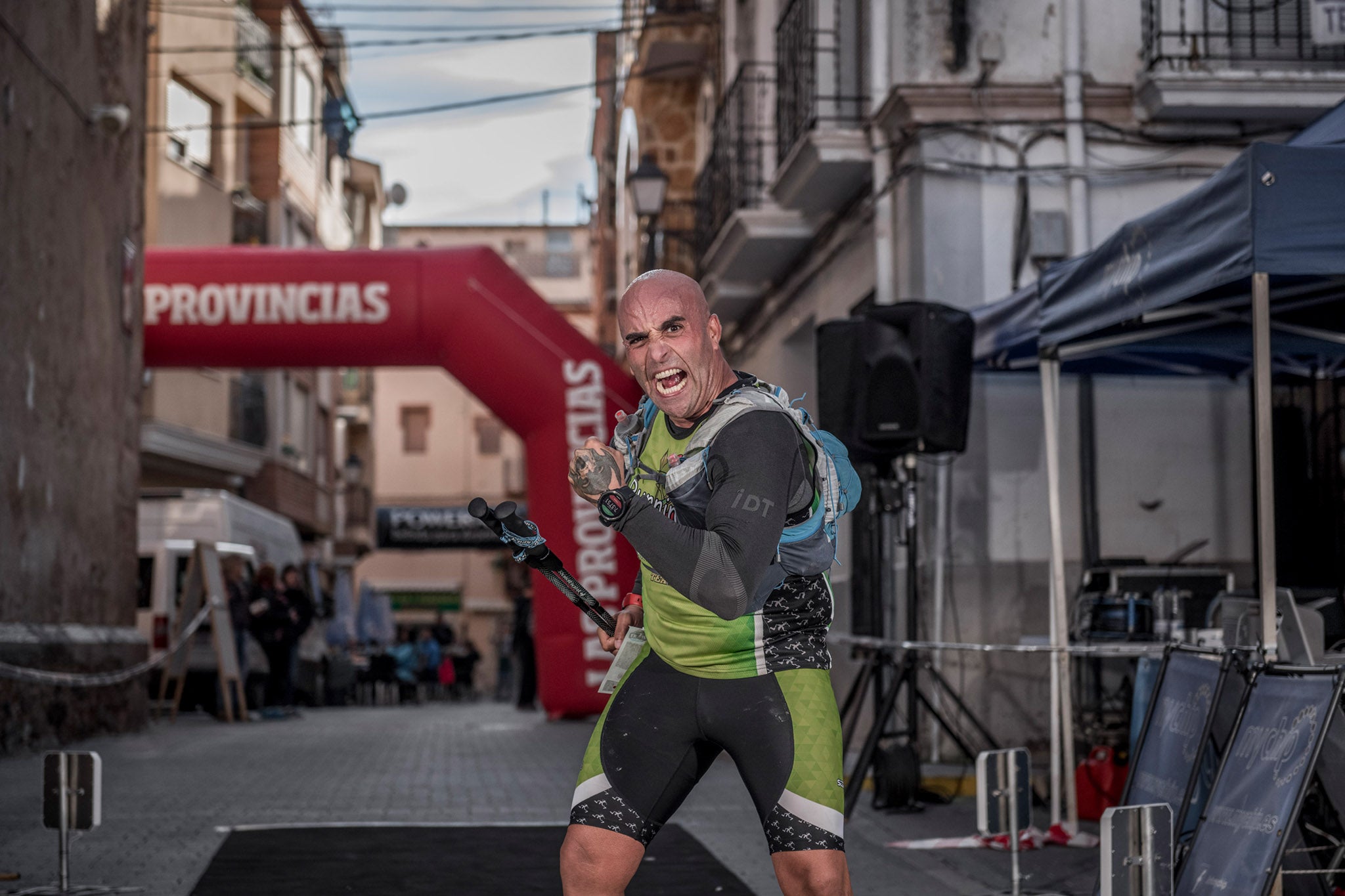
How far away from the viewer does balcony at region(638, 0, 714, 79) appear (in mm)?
20000

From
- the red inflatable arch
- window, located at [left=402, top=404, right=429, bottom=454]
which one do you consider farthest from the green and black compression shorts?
window, located at [left=402, top=404, right=429, bottom=454]

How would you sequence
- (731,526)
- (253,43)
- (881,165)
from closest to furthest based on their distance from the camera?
(731,526) < (881,165) < (253,43)

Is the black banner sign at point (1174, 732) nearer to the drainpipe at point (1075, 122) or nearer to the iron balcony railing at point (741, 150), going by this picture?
the drainpipe at point (1075, 122)

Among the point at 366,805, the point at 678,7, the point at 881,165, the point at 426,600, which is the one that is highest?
the point at 678,7

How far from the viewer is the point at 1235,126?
36.1ft

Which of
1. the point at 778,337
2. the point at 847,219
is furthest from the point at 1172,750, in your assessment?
the point at 778,337

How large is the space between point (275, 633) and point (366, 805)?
9.61 m

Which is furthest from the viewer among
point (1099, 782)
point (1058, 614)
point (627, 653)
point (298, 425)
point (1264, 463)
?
point (298, 425)

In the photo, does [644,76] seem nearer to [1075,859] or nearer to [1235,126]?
[1235,126]

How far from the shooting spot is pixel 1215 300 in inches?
290

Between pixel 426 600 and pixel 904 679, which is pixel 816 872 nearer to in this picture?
pixel 904 679

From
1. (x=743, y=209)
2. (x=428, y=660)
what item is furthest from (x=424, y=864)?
(x=428, y=660)

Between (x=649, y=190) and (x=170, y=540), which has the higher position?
(x=649, y=190)

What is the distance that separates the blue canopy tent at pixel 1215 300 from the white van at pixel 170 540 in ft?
42.2
